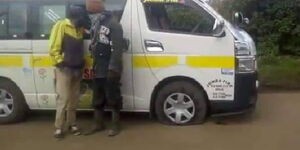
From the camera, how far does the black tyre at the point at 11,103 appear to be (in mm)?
8586

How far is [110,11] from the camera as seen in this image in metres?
8.15

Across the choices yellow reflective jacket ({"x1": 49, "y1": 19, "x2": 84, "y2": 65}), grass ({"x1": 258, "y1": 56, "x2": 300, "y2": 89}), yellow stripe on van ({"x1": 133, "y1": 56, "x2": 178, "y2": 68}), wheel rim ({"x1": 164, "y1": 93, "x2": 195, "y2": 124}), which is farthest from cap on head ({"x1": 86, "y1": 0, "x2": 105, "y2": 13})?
grass ({"x1": 258, "y1": 56, "x2": 300, "y2": 89})

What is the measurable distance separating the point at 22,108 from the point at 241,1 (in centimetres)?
687

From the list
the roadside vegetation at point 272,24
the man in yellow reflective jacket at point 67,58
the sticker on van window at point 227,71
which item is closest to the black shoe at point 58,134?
the man in yellow reflective jacket at point 67,58

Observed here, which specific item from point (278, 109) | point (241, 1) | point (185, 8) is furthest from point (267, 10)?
point (185, 8)

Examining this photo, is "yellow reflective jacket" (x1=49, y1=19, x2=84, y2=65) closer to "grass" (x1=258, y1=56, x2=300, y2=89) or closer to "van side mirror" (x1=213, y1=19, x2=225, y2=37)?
"van side mirror" (x1=213, y1=19, x2=225, y2=37)

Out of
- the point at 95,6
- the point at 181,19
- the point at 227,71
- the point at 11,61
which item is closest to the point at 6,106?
the point at 11,61

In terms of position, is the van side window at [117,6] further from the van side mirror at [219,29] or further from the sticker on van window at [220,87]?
the sticker on van window at [220,87]

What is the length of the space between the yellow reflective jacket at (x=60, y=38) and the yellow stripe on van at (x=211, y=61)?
5.05ft

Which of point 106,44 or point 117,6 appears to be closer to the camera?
point 106,44

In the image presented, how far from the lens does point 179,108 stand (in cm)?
834

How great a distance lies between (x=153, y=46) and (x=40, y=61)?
1.62m

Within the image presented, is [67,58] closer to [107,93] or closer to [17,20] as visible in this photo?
[107,93]

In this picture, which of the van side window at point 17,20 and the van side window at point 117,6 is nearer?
the van side window at point 117,6
